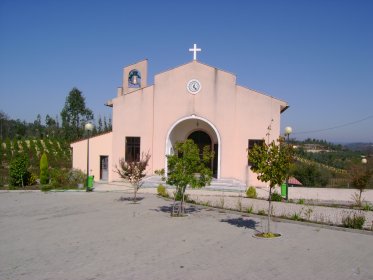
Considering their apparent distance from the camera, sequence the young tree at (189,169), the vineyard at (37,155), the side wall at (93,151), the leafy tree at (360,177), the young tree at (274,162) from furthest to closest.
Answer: the vineyard at (37,155), the side wall at (93,151), the leafy tree at (360,177), the young tree at (189,169), the young tree at (274,162)

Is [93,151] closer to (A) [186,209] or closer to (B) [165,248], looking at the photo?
(A) [186,209]

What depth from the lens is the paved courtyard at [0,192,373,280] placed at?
7.97 m

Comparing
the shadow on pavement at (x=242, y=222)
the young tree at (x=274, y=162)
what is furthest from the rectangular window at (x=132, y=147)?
the young tree at (x=274, y=162)

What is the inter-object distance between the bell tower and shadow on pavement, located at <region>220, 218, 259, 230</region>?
16.2 meters

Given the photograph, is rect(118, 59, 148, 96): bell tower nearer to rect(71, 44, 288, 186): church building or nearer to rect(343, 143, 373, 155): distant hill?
rect(71, 44, 288, 186): church building

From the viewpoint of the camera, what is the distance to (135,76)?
92.8ft

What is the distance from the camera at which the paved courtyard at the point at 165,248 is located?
7.97 m

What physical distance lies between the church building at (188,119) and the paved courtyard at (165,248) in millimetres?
9911

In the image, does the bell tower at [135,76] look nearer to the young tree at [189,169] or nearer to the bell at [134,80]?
the bell at [134,80]

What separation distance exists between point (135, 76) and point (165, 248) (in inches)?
789

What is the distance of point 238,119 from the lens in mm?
25156

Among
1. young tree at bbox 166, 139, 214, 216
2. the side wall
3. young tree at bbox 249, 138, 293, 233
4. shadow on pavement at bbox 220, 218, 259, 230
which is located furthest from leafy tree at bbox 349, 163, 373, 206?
the side wall

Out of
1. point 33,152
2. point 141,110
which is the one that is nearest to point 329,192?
point 141,110

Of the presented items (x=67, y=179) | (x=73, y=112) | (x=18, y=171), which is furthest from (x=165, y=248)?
(x=73, y=112)
